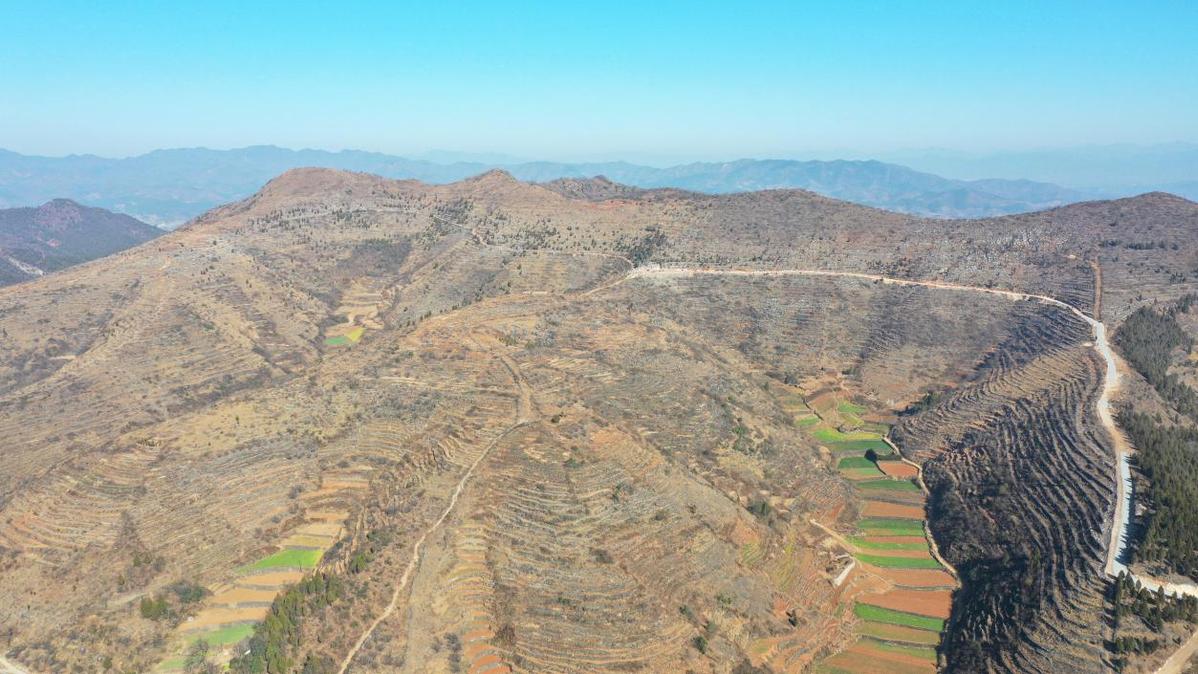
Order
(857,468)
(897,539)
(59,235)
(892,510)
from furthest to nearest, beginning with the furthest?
(59,235)
(857,468)
(892,510)
(897,539)

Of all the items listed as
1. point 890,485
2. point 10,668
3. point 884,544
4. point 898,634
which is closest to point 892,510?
point 890,485

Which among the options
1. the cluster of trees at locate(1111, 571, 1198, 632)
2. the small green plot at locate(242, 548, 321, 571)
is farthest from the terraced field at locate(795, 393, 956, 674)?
the small green plot at locate(242, 548, 321, 571)

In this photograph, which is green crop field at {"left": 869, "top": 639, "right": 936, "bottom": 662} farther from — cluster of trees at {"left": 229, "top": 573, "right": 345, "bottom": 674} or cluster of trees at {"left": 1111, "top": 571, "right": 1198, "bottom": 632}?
cluster of trees at {"left": 229, "top": 573, "right": 345, "bottom": 674}

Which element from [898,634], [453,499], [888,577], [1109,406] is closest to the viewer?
[898,634]

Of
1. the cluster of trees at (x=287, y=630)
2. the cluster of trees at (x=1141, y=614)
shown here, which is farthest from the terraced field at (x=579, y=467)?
the cluster of trees at (x=1141, y=614)

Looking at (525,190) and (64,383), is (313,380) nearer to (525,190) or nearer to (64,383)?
(64,383)

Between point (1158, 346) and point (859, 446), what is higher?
point (1158, 346)

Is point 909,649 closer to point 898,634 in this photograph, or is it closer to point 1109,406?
point 898,634
